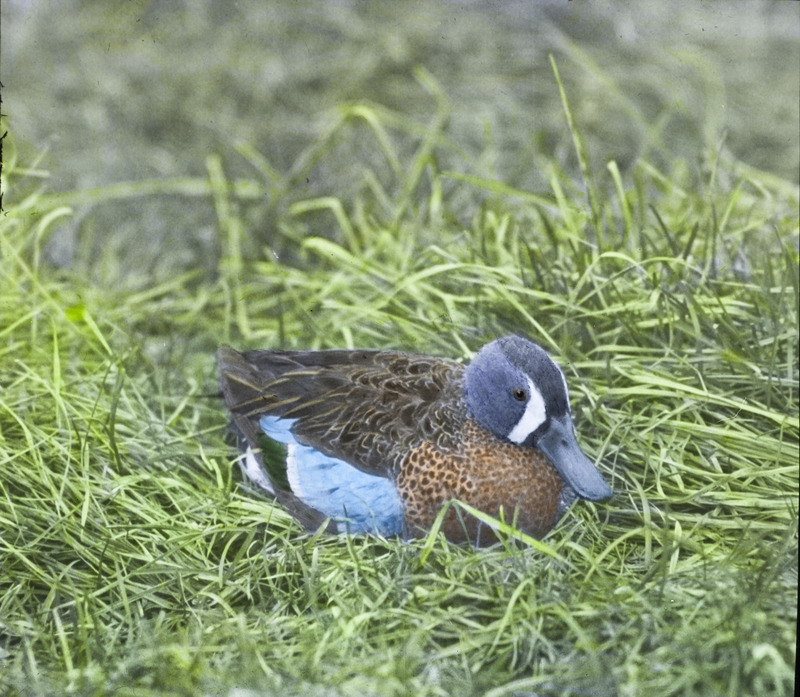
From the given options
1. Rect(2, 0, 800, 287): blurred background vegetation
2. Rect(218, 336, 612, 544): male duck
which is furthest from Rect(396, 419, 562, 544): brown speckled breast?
Rect(2, 0, 800, 287): blurred background vegetation

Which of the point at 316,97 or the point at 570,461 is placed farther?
the point at 316,97

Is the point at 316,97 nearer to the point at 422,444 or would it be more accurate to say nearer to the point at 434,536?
the point at 422,444

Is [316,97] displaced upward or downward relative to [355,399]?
upward

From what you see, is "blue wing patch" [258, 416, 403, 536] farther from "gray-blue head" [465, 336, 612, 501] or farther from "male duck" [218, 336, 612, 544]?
"gray-blue head" [465, 336, 612, 501]

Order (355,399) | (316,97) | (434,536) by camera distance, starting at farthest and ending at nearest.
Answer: (316,97), (355,399), (434,536)

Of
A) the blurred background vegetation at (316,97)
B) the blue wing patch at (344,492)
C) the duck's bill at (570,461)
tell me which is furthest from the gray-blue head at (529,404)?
the blurred background vegetation at (316,97)

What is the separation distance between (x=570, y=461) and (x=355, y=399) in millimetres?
325

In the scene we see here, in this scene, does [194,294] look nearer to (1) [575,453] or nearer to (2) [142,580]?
(2) [142,580]

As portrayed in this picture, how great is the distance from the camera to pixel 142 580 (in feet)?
4.15

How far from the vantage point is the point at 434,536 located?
121 centimetres

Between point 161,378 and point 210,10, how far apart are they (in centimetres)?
102

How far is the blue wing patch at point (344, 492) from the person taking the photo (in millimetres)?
1258

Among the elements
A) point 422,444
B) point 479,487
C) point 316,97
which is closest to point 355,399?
point 422,444

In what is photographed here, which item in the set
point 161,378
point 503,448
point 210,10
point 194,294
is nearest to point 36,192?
point 194,294
